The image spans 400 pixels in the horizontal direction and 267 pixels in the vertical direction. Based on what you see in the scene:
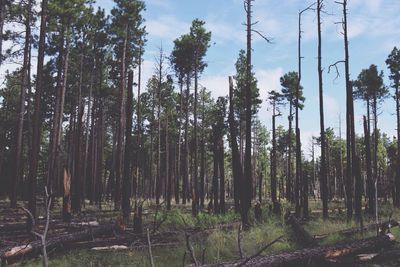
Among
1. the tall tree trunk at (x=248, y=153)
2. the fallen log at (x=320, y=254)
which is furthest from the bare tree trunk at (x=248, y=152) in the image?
the fallen log at (x=320, y=254)

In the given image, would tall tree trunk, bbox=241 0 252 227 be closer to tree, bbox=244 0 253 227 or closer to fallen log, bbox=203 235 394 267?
tree, bbox=244 0 253 227

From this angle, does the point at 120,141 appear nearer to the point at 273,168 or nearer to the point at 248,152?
the point at 248,152

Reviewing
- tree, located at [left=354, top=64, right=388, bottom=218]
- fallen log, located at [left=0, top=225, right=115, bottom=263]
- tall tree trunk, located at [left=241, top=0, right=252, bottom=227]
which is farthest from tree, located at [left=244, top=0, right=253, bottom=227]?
tree, located at [left=354, top=64, right=388, bottom=218]

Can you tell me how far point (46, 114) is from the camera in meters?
36.5

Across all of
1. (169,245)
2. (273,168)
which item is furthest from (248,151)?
(273,168)

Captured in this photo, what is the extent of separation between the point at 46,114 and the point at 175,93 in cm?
1686

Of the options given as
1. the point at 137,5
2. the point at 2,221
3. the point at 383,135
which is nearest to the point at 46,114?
the point at 137,5

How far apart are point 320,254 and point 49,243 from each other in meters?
6.47

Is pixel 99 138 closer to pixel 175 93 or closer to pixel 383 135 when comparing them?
pixel 175 93

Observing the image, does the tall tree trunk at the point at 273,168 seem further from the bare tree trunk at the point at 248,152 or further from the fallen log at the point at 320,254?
the fallen log at the point at 320,254

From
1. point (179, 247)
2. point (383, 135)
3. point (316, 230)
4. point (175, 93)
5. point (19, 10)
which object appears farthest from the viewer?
point (383, 135)

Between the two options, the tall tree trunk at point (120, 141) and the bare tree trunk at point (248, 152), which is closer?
the bare tree trunk at point (248, 152)

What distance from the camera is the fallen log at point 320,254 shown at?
7.77 meters

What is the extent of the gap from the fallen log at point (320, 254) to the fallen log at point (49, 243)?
192 inches
